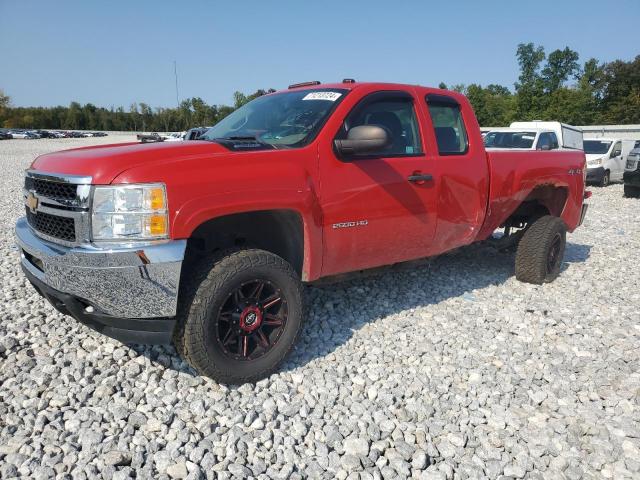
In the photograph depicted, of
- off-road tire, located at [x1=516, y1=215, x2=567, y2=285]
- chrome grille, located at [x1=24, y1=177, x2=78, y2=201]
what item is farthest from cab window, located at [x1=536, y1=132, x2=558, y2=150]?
chrome grille, located at [x1=24, y1=177, x2=78, y2=201]

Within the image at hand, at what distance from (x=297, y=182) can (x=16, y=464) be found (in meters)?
2.08

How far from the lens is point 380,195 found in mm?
3559

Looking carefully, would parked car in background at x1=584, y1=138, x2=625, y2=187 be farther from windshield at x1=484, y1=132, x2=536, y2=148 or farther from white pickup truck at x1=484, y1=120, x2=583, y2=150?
windshield at x1=484, y1=132, x2=536, y2=148

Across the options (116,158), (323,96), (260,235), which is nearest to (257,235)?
(260,235)

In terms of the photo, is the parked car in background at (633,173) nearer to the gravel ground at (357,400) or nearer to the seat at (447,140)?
the gravel ground at (357,400)

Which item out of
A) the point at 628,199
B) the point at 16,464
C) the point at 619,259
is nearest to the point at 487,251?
the point at 619,259

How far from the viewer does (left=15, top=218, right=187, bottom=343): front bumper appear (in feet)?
8.51

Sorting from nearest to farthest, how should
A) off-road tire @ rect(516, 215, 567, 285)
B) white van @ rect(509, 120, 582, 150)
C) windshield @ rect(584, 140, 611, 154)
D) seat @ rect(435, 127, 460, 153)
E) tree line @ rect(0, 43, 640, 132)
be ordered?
seat @ rect(435, 127, 460, 153)
off-road tire @ rect(516, 215, 567, 285)
white van @ rect(509, 120, 582, 150)
windshield @ rect(584, 140, 611, 154)
tree line @ rect(0, 43, 640, 132)

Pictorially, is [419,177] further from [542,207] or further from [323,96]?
[542,207]

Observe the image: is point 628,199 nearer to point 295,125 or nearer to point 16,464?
point 295,125

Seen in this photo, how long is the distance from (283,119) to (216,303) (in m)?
1.54

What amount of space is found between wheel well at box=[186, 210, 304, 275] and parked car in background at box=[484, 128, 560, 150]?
10960mm

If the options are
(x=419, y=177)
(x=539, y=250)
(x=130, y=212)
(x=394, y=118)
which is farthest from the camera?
(x=539, y=250)

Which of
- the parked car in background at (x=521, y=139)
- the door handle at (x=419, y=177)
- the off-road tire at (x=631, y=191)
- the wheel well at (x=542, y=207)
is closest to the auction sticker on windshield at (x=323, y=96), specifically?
the door handle at (x=419, y=177)
